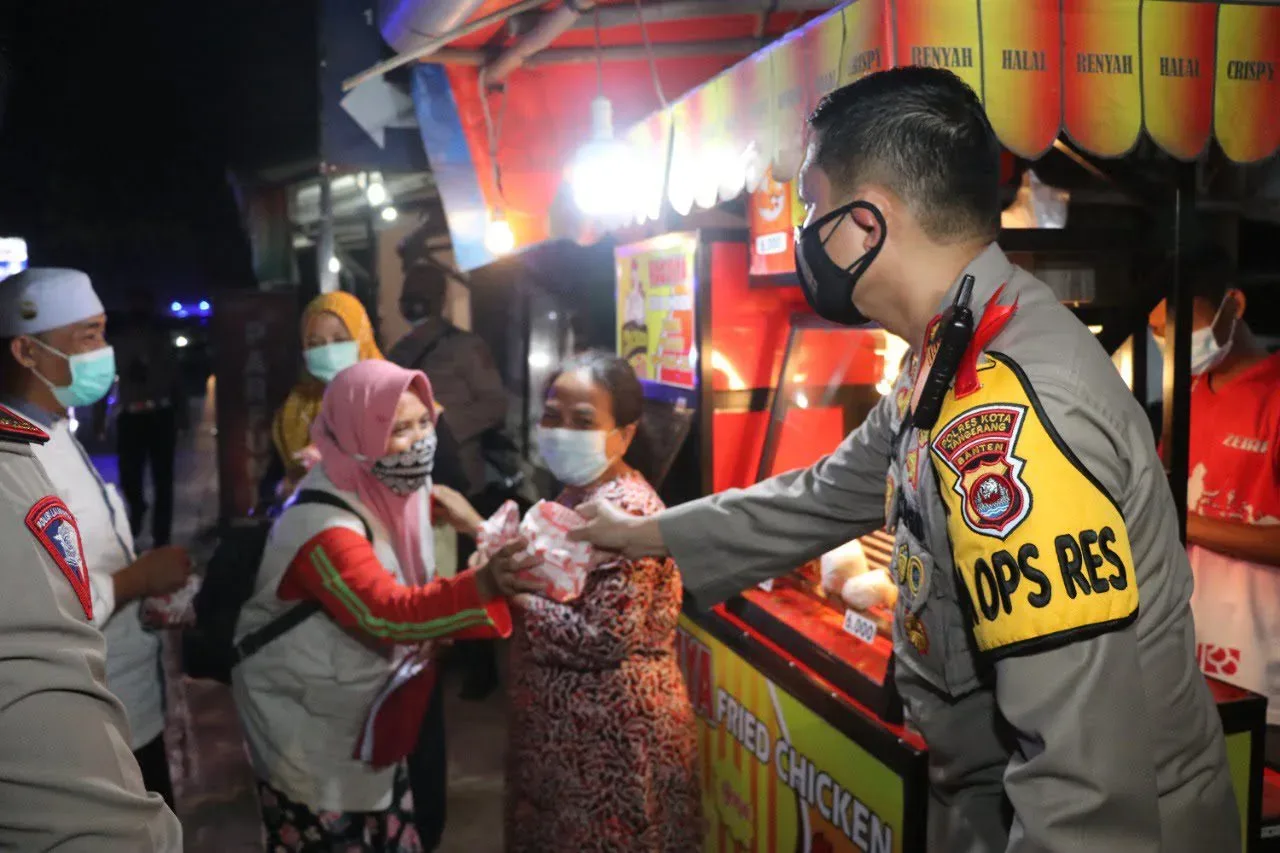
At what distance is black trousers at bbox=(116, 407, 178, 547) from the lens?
1023 cm

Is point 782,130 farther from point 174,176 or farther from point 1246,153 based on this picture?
point 174,176

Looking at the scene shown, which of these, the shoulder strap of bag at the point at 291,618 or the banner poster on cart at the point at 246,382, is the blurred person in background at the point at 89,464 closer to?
the shoulder strap of bag at the point at 291,618

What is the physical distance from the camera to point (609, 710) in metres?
3.08

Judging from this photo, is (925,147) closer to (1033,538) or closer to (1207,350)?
(1033,538)

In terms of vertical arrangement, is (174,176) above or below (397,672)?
above

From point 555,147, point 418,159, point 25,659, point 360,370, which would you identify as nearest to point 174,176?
point 418,159

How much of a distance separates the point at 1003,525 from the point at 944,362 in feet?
1.00

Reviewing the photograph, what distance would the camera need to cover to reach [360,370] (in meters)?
3.18

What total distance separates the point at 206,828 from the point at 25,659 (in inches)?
168

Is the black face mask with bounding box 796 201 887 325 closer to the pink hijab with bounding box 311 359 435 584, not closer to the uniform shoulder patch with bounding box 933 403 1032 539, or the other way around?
the uniform shoulder patch with bounding box 933 403 1032 539

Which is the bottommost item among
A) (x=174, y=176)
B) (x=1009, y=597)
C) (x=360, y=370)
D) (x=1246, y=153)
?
(x=1009, y=597)

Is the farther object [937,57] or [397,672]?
[397,672]

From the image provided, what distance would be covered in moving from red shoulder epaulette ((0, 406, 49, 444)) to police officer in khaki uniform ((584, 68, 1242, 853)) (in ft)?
4.08

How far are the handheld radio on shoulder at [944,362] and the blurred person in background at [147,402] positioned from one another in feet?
32.6
